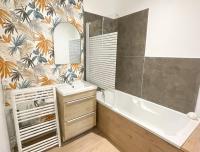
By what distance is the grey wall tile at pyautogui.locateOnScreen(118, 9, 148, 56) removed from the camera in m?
2.16

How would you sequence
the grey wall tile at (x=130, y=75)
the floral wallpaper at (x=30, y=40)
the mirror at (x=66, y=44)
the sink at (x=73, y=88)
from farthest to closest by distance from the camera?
the grey wall tile at (x=130, y=75) → the mirror at (x=66, y=44) → the sink at (x=73, y=88) → the floral wallpaper at (x=30, y=40)

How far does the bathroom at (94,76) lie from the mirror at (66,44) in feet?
0.05

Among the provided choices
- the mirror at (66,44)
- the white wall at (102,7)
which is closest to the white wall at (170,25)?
the white wall at (102,7)

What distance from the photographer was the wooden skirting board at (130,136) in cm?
125

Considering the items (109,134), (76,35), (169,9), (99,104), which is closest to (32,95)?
(99,104)

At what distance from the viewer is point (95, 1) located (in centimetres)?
227

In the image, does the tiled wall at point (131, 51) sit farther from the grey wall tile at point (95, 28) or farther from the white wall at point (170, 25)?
the grey wall tile at point (95, 28)

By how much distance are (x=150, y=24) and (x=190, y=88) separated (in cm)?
116

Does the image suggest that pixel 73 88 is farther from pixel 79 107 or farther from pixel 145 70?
pixel 145 70

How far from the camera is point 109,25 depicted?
251 cm

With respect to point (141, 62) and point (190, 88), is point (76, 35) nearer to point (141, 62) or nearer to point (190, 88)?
point (141, 62)

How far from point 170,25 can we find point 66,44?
163 centimetres

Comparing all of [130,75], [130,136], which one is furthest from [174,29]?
[130,136]

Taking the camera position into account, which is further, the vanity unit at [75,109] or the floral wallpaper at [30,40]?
the vanity unit at [75,109]
